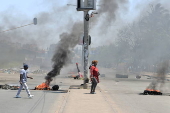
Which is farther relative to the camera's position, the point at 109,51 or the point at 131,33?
the point at 109,51

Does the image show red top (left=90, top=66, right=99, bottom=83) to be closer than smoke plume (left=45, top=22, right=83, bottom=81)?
Yes

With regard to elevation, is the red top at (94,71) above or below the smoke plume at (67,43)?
below

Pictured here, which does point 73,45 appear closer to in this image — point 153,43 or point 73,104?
point 73,104

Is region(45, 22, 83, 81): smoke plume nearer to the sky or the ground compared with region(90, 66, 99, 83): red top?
nearer to the sky

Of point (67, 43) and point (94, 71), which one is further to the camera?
point (67, 43)

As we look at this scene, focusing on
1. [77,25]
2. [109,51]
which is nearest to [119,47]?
[109,51]

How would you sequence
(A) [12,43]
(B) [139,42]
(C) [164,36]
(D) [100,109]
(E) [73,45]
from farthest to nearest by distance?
(B) [139,42] < (C) [164,36] < (A) [12,43] < (E) [73,45] < (D) [100,109]

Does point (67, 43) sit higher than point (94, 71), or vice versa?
point (67, 43)

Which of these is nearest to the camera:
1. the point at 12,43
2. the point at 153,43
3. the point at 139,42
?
the point at 12,43

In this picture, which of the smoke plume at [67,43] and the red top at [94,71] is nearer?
the red top at [94,71]

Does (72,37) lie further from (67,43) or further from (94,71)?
(94,71)

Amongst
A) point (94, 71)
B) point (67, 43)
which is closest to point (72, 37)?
point (67, 43)

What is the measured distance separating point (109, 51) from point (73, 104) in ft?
390

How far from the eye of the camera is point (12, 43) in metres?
64.4
